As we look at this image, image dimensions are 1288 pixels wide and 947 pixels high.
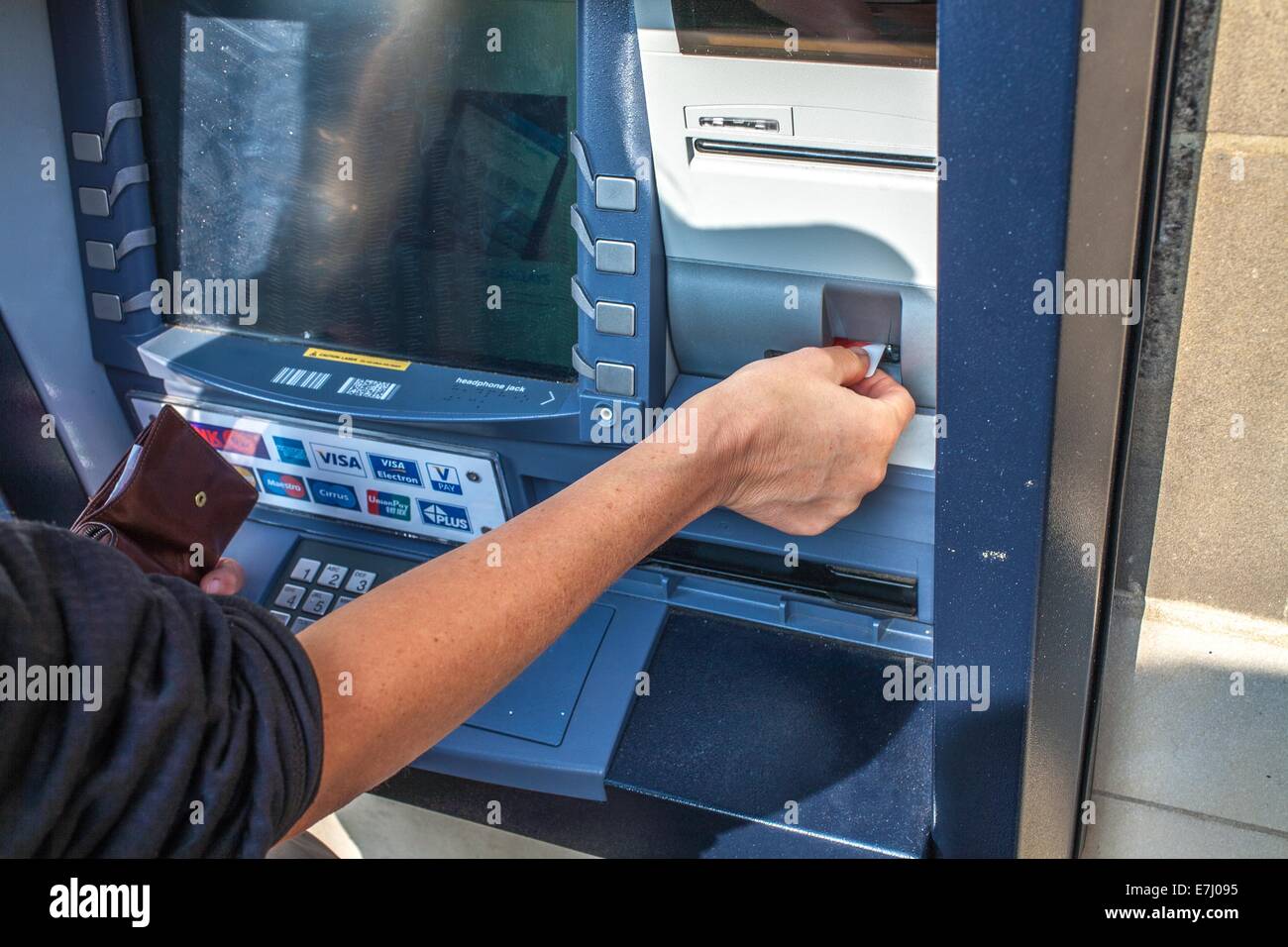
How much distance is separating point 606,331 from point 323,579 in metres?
0.79

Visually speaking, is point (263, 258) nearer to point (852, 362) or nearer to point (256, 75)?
point (256, 75)

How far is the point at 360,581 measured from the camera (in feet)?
6.89

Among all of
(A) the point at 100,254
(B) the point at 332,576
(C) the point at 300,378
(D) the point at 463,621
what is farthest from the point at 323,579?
(D) the point at 463,621

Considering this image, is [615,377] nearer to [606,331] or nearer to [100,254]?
[606,331]

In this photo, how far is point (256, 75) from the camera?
6.40ft

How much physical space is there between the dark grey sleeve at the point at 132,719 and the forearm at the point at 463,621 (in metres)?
0.07

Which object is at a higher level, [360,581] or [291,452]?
[291,452]

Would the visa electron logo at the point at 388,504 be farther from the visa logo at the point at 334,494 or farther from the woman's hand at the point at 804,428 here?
the woman's hand at the point at 804,428

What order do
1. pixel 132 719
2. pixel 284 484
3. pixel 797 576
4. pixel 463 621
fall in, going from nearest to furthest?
pixel 132 719
pixel 463 621
pixel 797 576
pixel 284 484

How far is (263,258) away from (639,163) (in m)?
0.80

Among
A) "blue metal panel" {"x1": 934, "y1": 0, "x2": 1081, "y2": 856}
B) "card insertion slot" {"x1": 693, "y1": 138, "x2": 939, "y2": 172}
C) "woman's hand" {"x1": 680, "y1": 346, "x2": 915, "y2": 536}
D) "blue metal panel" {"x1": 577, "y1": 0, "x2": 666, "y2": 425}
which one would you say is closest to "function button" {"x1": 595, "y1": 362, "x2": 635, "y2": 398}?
"blue metal panel" {"x1": 577, "y1": 0, "x2": 666, "y2": 425}

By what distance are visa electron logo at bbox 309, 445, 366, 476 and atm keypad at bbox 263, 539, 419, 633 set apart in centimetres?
17
